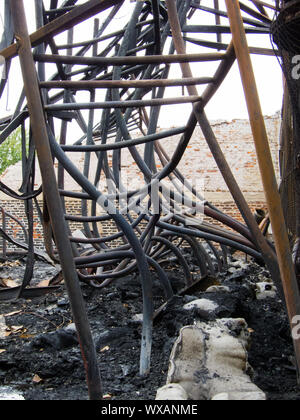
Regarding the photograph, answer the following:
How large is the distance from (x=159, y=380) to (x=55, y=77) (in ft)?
7.39

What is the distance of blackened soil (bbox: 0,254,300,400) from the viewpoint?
1.90 m

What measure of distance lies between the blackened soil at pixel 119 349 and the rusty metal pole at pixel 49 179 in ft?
1.27

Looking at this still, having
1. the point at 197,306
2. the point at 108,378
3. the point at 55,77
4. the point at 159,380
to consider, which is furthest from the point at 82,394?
the point at 55,77

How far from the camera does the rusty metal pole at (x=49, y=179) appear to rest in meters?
1.47

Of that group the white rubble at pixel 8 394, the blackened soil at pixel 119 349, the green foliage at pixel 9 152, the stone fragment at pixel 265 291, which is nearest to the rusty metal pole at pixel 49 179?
the blackened soil at pixel 119 349

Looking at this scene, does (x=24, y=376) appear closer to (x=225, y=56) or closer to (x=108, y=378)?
(x=108, y=378)

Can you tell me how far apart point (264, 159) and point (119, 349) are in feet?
4.95

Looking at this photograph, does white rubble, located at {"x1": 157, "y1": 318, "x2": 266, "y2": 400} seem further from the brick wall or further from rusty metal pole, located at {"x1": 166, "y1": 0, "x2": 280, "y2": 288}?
the brick wall

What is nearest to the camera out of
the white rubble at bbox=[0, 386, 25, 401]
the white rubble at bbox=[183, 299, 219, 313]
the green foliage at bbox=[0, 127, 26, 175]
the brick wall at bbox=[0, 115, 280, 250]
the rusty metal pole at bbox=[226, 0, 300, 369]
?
the rusty metal pole at bbox=[226, 0, 300, 369]

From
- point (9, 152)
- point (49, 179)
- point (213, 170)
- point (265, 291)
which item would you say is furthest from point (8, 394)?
point (9, 152)

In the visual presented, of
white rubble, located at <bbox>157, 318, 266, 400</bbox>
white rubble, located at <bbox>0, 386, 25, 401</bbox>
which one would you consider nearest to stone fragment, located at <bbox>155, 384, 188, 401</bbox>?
white rubble, located at <bbox>157, 318, 266, 400</bbox>

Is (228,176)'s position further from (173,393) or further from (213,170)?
(213,170)

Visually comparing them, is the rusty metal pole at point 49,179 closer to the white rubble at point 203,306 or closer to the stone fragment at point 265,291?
the white rubble at point 203,306

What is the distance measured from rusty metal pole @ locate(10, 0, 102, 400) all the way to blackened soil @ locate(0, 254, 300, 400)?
0.39 m
